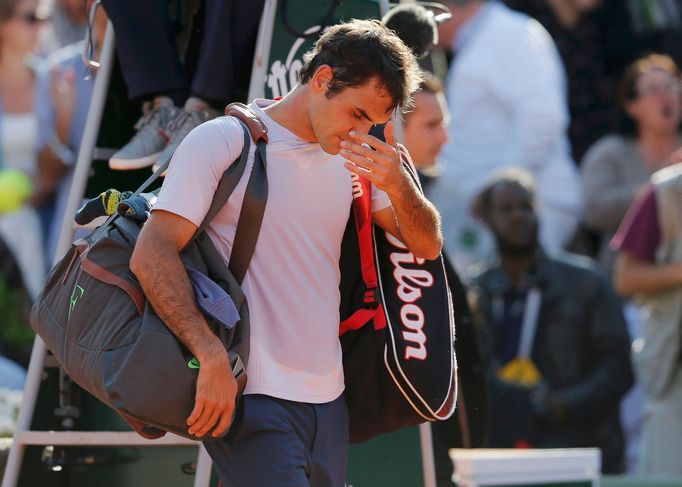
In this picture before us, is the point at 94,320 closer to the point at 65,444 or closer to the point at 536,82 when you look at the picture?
the point at 65,444

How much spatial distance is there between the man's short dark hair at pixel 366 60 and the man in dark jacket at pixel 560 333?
4054 mm

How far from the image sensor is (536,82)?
29.9 feet

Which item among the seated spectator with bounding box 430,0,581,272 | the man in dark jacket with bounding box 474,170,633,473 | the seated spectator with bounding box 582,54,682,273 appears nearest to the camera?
the man in dark jacket with bounding box 474,170,633,473

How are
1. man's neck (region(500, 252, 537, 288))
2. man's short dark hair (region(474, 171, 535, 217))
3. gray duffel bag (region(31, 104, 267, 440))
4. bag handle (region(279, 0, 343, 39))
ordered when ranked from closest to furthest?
1. gray duffel bag (region(31, 104, 267, 440))
2. bag handle (region(279, 0, 343, 39))
3. man's neck (region(500, 252, 537, 288))
4. man's short dark hair (region(474, 171, 535, 217))

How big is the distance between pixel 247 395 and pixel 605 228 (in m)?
5.41

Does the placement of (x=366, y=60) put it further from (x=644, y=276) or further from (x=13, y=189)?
(x=13, y=189)

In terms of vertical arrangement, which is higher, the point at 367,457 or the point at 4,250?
the point at 4,250

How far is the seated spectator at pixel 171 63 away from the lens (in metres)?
5.04

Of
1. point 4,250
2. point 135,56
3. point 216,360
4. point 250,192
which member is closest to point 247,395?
point 216,360

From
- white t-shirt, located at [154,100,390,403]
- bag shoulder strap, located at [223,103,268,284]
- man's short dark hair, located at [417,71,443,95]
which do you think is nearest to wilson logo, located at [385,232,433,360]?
white t-shirt, located at [154,100,390,403]

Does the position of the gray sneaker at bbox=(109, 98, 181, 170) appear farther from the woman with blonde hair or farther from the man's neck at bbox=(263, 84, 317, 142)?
the woman with blonde hair

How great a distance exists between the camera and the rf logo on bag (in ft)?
12.9

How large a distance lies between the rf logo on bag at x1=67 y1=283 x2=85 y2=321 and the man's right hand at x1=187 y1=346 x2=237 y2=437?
40cm

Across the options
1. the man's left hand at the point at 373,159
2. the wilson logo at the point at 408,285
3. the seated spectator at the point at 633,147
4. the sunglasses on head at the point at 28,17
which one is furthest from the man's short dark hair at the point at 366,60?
the sunglasses on head at the point at 28,17
